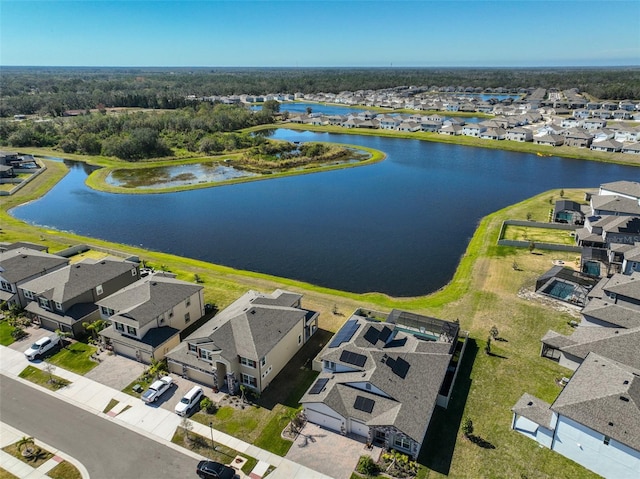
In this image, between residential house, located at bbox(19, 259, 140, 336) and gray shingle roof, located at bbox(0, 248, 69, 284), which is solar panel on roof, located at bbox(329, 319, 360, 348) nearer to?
residential house, located at bbox(19, 259, 140, 336)

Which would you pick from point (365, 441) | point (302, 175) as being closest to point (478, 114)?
point (302, 175)

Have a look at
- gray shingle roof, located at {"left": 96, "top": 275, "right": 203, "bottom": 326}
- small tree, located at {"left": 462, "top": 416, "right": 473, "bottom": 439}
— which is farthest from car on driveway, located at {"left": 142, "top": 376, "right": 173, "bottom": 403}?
small tree, located at {"left": 462, "top": 416, "right": 473, "bottom": 439}

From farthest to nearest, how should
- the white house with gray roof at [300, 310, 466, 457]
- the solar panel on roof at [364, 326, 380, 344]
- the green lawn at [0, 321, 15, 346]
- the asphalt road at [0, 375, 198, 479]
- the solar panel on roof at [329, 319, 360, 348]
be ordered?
the green lawn at [0, 321, 15, 346]
the solar panel on roof at [329, 319, 360, 348]
the solar panel on roof at [364, 326, 380, 344]
the white house with gray roof at [300, 310, 466, 457]
the asphalt road at [0, 375, 198, 479]

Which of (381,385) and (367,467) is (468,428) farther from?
(367,467)

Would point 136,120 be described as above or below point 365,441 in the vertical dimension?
above

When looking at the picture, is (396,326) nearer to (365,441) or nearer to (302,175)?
(365,441)

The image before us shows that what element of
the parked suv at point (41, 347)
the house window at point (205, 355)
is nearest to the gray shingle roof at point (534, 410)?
the house window at point (205, 355)

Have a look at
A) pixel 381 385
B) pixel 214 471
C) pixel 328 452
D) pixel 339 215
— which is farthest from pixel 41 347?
pixel 339 215

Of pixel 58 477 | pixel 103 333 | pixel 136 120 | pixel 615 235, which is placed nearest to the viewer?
pixel 58 477
